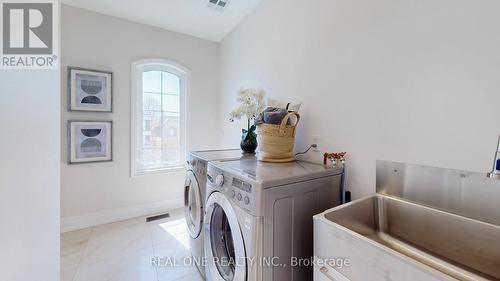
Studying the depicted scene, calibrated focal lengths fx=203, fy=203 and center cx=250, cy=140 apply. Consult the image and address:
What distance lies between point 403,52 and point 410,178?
699mm

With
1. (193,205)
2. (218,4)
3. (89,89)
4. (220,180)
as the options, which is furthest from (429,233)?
(89,89)

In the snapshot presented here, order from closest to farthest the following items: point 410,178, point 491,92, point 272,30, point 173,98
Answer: point 491,92, point 410,178, point 272,30, point 173,98

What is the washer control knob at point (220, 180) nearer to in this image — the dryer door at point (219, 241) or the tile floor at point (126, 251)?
the dryer door at point (219, 241)

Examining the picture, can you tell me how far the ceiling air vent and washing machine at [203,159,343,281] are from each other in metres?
2.07

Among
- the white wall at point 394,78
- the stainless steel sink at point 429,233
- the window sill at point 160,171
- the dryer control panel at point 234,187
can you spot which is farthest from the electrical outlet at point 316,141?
the window sill at point 160,171

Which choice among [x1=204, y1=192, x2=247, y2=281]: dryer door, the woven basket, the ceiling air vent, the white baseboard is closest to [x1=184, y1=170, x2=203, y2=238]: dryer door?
[x1=204, y1=192, x2=247, y2=281]: dryer door

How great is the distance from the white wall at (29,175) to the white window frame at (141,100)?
190cm

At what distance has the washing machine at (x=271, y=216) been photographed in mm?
967

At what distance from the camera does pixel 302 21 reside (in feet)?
5.83

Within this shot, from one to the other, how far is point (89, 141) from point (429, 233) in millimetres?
3298

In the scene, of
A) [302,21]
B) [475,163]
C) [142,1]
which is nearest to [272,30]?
[302,21]

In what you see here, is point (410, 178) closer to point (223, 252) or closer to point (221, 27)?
point (223, 252)

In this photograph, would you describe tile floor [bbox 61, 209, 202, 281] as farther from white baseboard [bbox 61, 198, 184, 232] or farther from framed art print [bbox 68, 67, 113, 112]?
framed art print [bbox 68, 67, 113, 112]

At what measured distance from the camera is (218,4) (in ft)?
7.84
